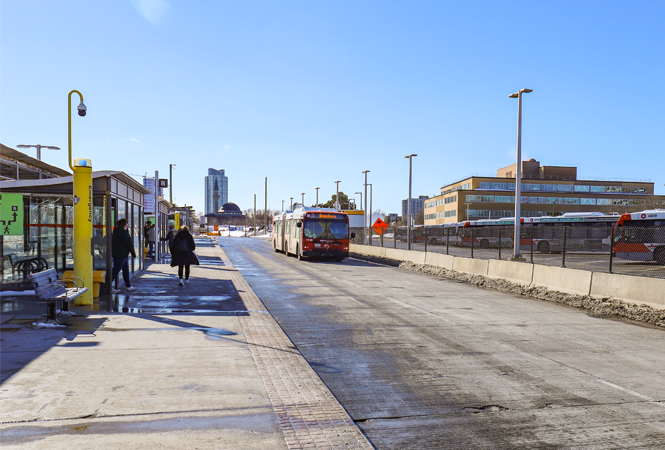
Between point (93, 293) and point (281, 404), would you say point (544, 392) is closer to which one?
point (281, 404)

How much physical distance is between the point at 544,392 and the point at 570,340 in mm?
3296

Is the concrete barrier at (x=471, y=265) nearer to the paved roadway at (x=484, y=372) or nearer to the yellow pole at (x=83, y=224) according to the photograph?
the paved roadway at (x=484, y=372)

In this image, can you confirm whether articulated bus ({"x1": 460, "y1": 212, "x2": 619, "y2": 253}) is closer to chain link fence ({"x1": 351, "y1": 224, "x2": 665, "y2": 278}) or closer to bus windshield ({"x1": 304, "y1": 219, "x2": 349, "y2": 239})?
chain link fence ({"x1": 351, "y1": 224, "x2": 665, "y2": 278})

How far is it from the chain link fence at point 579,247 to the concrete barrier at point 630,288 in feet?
4.87

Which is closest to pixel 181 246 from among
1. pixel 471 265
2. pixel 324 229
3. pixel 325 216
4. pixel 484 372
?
pixel 484 372

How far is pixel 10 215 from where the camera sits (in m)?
10.1

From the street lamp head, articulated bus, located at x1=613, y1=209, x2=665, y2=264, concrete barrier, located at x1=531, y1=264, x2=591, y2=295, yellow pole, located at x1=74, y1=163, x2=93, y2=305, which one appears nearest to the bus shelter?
yellow pole, located at x1=74, y1=163, x2=93, y2=305

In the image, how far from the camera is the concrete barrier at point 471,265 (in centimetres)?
1939

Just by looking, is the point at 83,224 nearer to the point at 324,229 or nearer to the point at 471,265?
the point at 471,265

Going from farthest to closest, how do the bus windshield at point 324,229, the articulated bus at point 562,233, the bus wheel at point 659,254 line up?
the articulated bus at point 562,233, the bus windshield at point 324,229, the bus wheel at point 659,254

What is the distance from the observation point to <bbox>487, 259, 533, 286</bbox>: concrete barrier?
16.4 meters

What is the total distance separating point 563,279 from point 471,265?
5884 mm

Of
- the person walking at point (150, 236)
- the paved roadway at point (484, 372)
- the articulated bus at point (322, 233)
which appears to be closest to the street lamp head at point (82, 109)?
the paved roadway at point (484, 372)

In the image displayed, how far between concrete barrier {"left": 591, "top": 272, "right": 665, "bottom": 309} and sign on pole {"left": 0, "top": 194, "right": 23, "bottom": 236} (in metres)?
12.9
